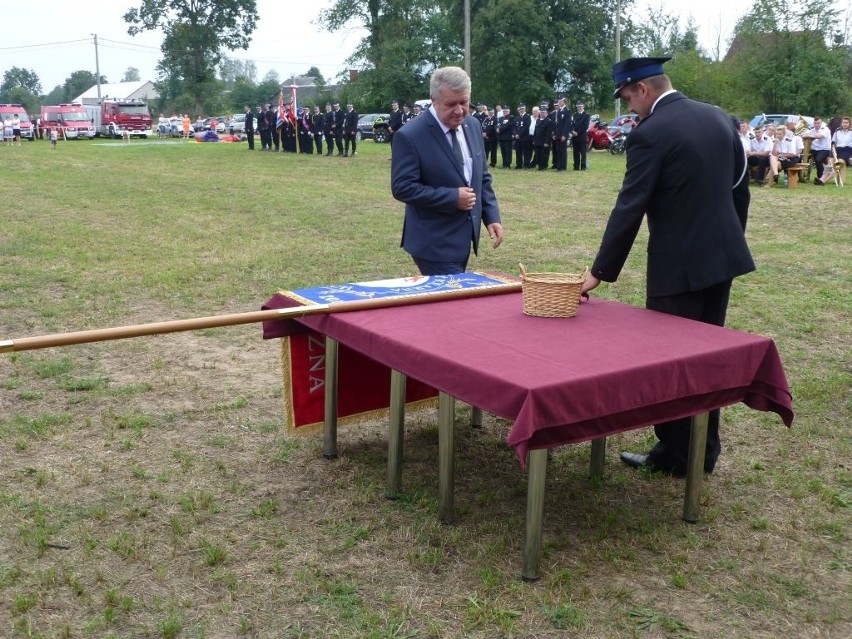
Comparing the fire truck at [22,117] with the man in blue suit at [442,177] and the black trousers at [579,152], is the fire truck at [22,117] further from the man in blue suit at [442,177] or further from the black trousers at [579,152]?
the man in blue suit at [442,177]

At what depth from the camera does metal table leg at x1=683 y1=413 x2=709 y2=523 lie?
370 cm

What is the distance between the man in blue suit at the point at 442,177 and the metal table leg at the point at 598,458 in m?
1.30

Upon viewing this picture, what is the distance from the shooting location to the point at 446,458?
366 cm

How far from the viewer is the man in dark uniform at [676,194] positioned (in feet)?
12.3

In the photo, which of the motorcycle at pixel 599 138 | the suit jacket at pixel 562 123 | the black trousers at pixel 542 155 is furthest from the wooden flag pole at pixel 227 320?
the motorcycle at pixel 599 138

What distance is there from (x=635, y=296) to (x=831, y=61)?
→ 36666 millimetres

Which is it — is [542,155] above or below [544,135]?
below

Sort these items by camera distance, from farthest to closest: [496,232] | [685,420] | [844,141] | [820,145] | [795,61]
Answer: [795,61], [844,141], [820,145], [496,232], [685,420]

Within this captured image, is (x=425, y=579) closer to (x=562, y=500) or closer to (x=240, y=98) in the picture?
(x=562, y=500)

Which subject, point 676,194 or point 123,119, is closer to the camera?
point 676,194

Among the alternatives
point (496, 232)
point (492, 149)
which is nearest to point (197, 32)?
point (492, 149)

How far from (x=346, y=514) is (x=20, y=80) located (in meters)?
142

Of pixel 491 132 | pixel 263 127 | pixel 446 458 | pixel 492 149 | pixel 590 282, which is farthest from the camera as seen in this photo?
pixel 263 127

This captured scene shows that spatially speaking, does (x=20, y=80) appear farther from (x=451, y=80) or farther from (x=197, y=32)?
(x=451, y=80)
